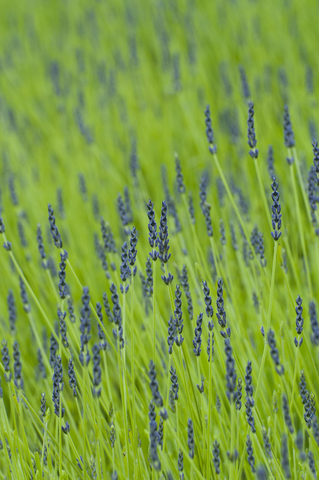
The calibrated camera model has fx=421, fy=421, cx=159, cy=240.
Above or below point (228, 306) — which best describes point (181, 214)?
above

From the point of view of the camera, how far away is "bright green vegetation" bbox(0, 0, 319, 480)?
1525 millimetres

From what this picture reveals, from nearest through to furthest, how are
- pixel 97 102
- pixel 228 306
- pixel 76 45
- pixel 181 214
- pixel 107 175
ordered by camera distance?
pixel 228 306, pixel 181 214, pixel 107 175, pixel 97 102, pixel 76 45

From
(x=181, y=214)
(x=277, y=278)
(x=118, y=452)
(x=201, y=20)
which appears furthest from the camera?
(x=201, y=20)

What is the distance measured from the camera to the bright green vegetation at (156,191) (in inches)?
60.1

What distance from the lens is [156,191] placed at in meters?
2.89

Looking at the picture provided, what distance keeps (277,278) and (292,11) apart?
285 cm

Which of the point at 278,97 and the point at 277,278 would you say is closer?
the point at 277,278

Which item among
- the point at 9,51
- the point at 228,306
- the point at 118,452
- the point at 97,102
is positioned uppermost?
the point at 9,51

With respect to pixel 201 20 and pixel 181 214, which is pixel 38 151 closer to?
pixel 181 214

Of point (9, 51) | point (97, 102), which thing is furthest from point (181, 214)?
point (9, 51)

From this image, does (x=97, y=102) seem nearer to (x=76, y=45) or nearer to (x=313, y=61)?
(x=76, y=45)

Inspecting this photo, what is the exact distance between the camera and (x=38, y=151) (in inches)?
135

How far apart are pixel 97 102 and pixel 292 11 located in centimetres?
195

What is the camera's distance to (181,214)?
7.97ft
